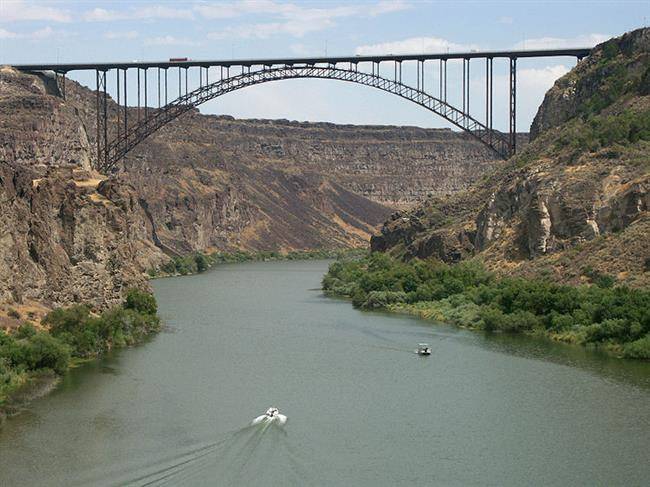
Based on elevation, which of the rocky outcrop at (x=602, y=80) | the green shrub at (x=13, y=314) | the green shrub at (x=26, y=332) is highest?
the rocky outcrop at (x=602, y=80)

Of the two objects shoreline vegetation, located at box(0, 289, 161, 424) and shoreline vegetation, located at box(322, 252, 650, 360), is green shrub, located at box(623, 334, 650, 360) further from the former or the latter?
shoreline vegetation, located at box(0, 289, 161, 424)

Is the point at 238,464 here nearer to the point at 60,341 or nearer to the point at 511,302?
the point at 60,341

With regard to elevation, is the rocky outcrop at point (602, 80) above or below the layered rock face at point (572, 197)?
above

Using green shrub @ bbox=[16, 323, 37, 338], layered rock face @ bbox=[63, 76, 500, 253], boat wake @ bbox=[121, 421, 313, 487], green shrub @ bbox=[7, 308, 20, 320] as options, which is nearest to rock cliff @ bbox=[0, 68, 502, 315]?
layered rock face @ bbox=[63, 76, 500, 253]

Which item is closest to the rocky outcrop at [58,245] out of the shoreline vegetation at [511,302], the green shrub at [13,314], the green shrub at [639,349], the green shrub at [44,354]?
the green shrub at [13,314]

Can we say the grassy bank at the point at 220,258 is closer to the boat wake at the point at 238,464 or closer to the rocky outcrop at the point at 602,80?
the rocky outcrop at the point at 602,80

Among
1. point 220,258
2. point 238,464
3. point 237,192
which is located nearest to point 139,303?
point 238,464
